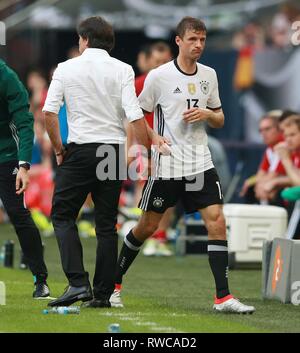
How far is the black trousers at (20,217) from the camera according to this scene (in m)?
10.4

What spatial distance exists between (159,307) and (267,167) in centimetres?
614

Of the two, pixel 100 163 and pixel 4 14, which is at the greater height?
pixel 4 14

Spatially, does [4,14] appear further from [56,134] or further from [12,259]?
[56,134]

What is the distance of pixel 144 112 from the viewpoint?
10.1m

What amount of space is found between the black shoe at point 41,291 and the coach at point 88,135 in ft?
3.36

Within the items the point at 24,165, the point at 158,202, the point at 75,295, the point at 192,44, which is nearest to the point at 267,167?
the point at 158,202

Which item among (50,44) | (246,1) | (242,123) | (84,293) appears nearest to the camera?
(84,293)

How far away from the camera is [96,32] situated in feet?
31.4

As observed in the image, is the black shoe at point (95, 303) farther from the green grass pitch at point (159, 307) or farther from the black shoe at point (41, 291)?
the black shoe at point (41, 291)

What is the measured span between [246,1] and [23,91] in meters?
13.0

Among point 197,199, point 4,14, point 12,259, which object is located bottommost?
point 12,259

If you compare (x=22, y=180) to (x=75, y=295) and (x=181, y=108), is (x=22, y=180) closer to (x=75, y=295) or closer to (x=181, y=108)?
(x=75, y=295)

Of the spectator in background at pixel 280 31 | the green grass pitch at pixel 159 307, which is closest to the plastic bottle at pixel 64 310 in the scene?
the green grass pitch at pixel 159 307

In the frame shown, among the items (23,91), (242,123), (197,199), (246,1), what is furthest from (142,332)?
(246,1)
